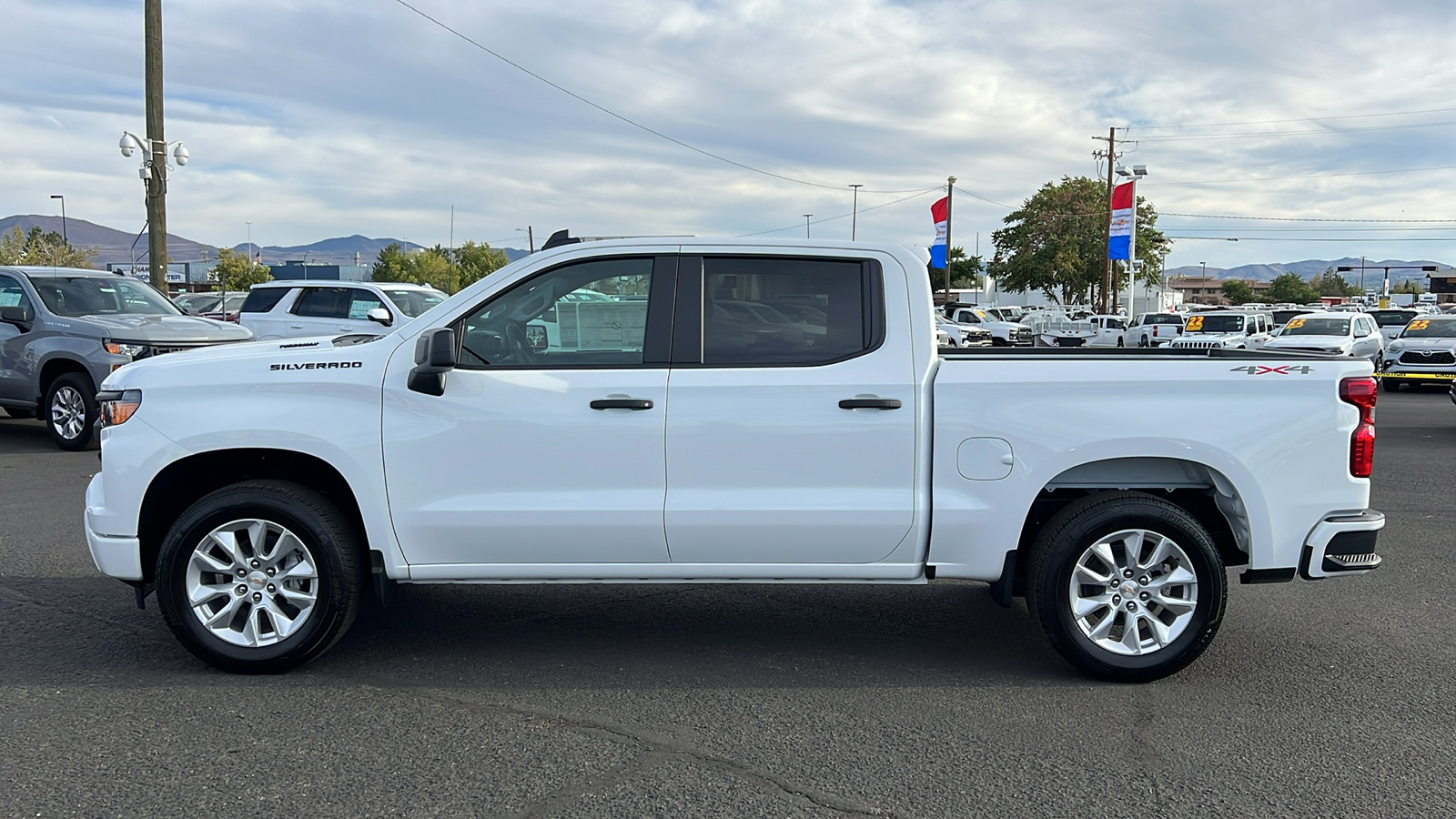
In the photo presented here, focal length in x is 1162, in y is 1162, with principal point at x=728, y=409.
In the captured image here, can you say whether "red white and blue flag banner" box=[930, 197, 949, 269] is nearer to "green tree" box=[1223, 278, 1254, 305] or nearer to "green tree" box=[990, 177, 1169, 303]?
"green tree" box=[990, 177, 1169, 303]

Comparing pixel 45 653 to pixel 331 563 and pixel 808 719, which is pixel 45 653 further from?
pixel 808 719

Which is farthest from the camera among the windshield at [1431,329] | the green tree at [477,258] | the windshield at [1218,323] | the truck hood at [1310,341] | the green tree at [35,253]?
the green tree at [477,258]

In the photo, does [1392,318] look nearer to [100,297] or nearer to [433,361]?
[100,297]

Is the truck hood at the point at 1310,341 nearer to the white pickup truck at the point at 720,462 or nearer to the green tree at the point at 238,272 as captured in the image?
the white pickup truck at the point at 720,462

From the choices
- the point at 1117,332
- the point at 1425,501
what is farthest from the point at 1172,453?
the point at 1117,332

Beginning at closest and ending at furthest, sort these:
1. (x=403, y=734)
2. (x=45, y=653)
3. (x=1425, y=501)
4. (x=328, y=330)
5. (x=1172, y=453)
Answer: (x=403, y=734) → (x=1172, y=453) → (x=45, y=653) → (x=1425, y=501) → (x=328, y=330)

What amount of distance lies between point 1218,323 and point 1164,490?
31.9 m

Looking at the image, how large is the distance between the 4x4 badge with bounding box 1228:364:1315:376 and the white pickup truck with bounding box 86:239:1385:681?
1 centimetres

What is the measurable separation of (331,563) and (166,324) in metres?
8.91

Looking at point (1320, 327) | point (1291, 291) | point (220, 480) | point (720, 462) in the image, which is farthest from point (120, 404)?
point (1291, 291)

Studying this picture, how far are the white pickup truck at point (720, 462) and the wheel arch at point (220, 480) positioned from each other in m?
0.06

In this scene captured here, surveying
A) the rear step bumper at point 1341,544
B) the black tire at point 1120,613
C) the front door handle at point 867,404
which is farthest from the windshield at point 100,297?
the rear step bumper at point 1341,544

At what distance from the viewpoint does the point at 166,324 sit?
1246 centimetres

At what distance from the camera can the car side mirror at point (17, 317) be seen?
39.4 feet
